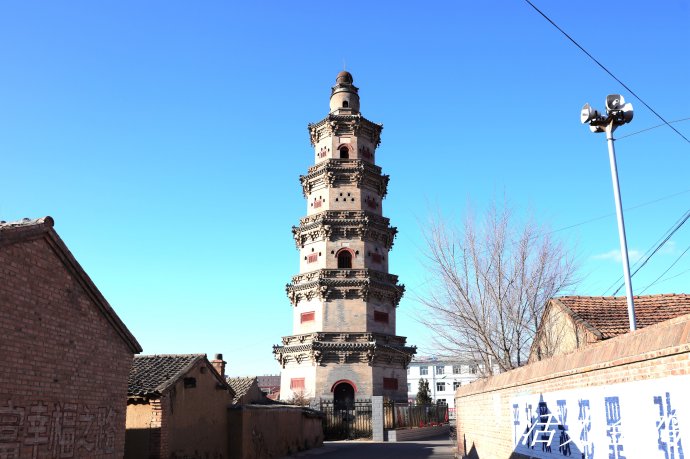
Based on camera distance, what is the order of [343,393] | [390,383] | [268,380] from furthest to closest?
[268,380] < [390,383] < [343,393]

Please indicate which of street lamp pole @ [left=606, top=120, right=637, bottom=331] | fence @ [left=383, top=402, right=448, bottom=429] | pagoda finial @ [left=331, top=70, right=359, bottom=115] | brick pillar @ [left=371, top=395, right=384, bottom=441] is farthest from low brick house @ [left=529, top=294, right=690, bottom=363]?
pagoda finial @ [left=331, top=70, right=359, bottom=115]

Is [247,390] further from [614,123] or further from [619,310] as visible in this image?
[614,123]

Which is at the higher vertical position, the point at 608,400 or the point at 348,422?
the point at 608,400

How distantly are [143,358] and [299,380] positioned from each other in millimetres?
19544

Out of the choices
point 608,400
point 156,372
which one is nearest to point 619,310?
point 608,400

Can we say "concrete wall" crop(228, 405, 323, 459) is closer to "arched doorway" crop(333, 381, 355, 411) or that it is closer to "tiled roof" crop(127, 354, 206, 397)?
"tiled roof" crop(127, 354, 206, 397)

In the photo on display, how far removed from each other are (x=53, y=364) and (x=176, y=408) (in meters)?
7.28

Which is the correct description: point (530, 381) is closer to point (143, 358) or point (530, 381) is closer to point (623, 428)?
point (623, 428)

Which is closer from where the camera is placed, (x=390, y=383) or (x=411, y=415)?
(x=411, y=415)

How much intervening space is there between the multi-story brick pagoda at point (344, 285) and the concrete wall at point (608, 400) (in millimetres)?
25166

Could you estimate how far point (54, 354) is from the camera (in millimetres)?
11609

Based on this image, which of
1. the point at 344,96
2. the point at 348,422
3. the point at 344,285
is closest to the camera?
the point at 348,422

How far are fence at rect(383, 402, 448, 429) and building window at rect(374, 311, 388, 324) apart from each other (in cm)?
569

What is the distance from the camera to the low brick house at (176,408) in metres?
17.1
